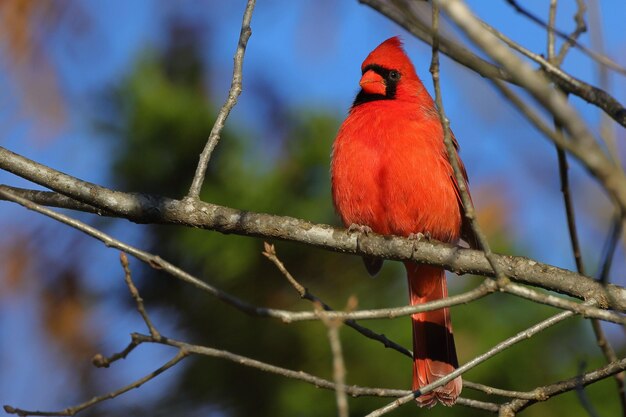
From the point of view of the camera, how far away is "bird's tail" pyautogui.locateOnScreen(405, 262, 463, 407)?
3.65 m

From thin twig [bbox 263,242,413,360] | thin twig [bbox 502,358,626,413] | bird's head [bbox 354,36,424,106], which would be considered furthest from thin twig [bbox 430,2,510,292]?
bird's head [bbox 354,36,424,106]

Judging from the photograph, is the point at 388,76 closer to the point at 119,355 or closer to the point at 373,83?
the point at 373,83

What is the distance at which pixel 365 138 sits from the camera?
376cm

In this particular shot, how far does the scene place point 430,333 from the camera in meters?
3.79

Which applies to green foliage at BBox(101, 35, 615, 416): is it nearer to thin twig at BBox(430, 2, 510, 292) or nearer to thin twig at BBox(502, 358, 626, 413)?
thin twig at BBox(502, 358, 626, 413)

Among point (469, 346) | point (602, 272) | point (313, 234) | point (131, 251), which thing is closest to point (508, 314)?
point (469, 346)

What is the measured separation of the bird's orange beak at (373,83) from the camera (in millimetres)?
4145

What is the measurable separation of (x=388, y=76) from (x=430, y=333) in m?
1.26

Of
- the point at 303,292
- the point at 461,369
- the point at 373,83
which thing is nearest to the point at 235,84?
the point at 303,292

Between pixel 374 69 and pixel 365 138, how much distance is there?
1.97 ft

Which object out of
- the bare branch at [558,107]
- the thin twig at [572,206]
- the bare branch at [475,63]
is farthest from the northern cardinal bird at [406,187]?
the bare branch at [558,107]

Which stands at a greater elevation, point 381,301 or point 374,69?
point 374,69

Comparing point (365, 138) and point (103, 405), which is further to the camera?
point (103, 405)

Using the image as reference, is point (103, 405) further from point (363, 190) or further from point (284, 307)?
point (363, 190)
